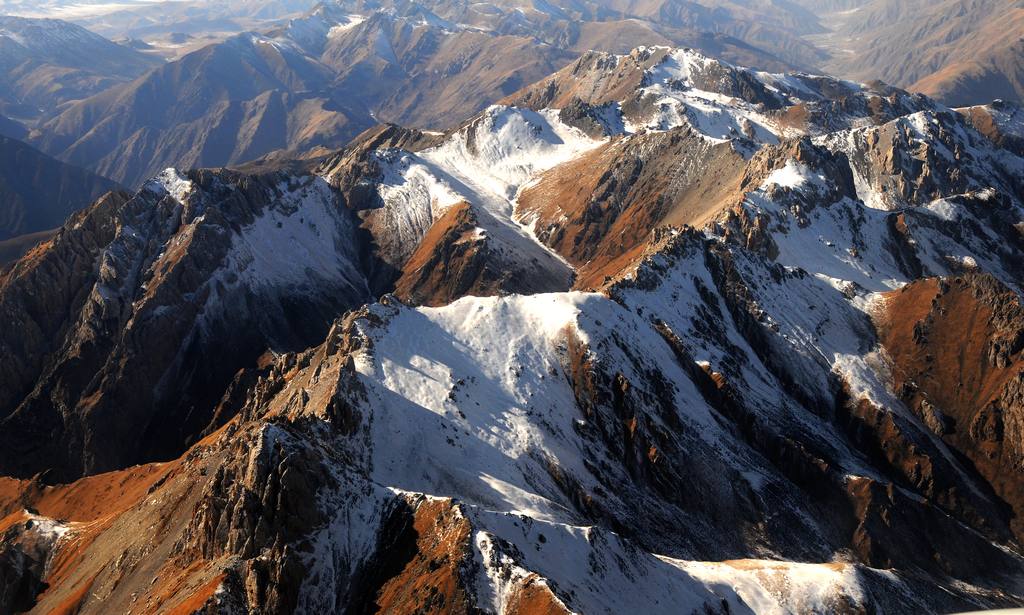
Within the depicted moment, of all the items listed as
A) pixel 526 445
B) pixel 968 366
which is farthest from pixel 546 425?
pixel 968 366

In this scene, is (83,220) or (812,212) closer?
(812,212)

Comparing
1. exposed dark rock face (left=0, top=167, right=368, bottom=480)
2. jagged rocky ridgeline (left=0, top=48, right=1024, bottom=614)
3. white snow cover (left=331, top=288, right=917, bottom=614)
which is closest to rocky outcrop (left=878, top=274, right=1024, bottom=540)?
jagged rocky ridgeline (left=0, top=48, right=1024, bottom=614)

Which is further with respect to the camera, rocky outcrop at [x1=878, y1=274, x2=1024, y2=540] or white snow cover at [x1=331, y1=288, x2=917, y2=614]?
rocky outcrop at [x1=878, y1=274, x2=1024, y2=540]

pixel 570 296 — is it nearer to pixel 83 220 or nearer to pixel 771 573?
pixel 771 573

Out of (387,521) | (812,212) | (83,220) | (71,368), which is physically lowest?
(71,368)

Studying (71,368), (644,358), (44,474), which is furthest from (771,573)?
(71,368)

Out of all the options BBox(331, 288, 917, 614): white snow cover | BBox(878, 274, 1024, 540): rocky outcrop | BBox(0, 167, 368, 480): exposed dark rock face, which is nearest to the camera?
BBox(331, 288, 917, 614): white snow cover

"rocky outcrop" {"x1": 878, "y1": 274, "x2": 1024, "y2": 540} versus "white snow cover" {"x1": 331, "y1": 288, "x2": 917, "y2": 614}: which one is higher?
"white snow cover" {"x1": 331, "y1": 288, "x2": 917, "y2": 614}

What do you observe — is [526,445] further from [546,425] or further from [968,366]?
[968,366]

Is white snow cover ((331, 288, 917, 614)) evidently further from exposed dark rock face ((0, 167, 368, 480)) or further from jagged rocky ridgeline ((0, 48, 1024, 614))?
exposed dark rock face ((0, 167, 368, 480))
